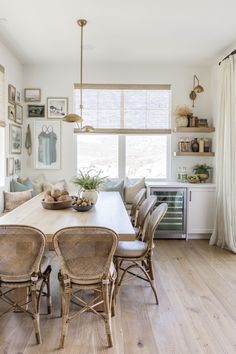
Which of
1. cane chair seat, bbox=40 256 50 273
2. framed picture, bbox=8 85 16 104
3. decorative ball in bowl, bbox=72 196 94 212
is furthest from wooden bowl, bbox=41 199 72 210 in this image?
framed picture, bbox=8 85 16 104

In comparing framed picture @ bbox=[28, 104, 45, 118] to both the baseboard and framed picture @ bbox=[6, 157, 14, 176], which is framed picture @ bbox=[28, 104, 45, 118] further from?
the baseboard

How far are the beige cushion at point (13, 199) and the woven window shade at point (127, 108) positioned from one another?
161 cm

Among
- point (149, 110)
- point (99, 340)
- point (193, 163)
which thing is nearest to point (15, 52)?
point (149, 110)

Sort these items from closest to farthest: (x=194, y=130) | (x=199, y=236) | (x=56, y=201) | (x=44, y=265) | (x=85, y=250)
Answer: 1. (x=85, y=250)
2. (x=44, y=265)
3. (x=56, y=201)
4. (x=199, y=236)
5. (x=194, y=130)

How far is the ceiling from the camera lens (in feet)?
11.0

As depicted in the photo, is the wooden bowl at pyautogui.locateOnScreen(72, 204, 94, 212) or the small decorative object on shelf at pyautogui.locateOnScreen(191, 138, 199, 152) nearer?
the wooden bowl at pyautogui.locateOnScreen(72, 204, 94, 212)

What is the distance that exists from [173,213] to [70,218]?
2658mm

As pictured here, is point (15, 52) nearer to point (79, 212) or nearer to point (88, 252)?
point (79, 212)

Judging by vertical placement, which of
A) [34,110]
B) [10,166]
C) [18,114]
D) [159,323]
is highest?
[34,110]

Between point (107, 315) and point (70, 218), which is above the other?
point (70, 218)

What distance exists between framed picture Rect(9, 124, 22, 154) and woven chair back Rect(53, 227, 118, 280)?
3.21 metres

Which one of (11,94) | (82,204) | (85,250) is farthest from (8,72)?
(85,250)

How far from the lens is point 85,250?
6.96 feet

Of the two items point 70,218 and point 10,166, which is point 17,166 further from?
point 70,218
